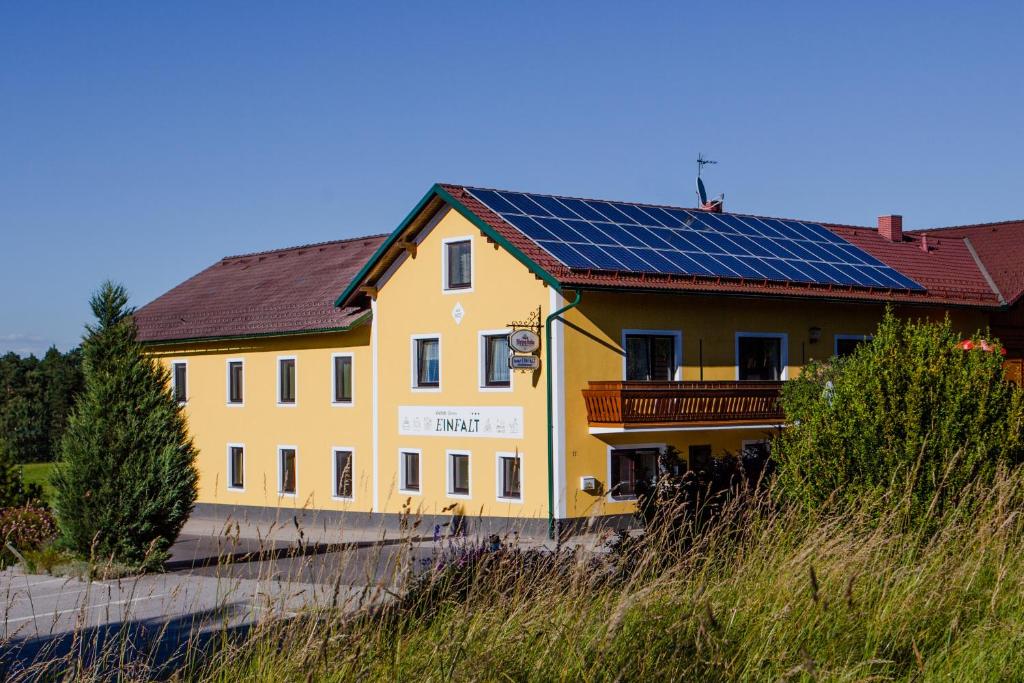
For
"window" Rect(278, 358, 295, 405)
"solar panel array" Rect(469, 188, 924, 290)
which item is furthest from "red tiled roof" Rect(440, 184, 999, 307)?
"window" Rect(278, 358, 295, 405)

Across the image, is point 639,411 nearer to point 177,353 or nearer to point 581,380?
point 581,380

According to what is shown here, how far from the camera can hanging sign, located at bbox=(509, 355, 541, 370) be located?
2517 centimetres

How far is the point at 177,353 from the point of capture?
3559cm

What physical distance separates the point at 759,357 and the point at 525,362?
6107mm

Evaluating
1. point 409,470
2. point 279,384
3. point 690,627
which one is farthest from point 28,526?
point 690,627

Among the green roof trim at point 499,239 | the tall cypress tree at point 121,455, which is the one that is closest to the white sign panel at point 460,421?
the green roof trim at point 499,239

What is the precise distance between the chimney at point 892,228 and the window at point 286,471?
57.0ft

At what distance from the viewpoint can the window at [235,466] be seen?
110 feet

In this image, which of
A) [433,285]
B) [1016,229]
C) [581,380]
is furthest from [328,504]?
[1016,229]

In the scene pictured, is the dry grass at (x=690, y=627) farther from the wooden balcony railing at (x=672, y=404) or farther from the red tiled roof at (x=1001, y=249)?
the red tiled roof at (x=1001, y=249)

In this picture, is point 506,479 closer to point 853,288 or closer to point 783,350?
point 783,350

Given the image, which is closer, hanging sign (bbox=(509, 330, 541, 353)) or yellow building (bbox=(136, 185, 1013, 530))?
hanging sign (bbox=(509, 330, 541, 353))

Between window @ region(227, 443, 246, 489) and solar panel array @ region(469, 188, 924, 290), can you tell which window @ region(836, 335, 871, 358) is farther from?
window @ region(227, 443, 246, 489)

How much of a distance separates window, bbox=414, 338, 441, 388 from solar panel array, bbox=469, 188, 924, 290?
11.3ft
